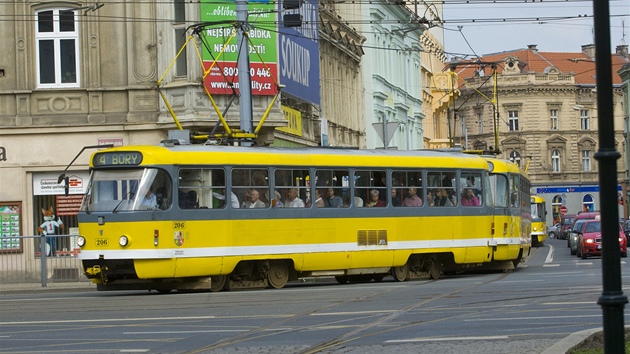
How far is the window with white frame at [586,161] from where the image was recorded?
131625 millimetres

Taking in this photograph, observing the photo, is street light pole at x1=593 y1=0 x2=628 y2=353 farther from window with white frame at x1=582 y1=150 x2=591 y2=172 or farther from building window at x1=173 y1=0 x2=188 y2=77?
window with white frame at x1=582 y1=150 x2=591 y2=172

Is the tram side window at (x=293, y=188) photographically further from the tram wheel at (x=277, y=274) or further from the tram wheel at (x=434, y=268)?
the tram wheel at (x=434, y=268)

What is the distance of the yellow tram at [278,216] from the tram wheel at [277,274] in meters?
0.02

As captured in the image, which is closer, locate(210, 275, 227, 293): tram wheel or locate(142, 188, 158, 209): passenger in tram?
locate(142, 188, 158, 209): passenger in tram

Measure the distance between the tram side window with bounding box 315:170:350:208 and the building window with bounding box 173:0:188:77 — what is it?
8.77 meters

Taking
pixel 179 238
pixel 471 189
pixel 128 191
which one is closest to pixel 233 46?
pixel 471 189

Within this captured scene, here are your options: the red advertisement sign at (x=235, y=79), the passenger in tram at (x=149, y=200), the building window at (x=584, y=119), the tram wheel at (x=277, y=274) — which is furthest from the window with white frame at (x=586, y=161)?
the passenger in tram at (x=149, y=200)

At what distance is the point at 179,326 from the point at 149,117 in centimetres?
1786

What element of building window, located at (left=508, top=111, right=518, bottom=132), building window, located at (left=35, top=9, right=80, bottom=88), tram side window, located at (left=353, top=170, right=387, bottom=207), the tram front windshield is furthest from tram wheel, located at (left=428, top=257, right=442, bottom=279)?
building window, located at (left=508, top=111, right=518, bottom=132)

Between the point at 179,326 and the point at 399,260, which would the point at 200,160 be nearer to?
the point at 399,260

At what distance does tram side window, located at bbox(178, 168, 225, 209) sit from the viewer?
72.9 ft

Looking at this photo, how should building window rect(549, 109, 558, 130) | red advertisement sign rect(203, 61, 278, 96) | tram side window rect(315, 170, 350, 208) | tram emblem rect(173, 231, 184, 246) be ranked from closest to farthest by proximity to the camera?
tram emblem rect(173, 231, 184, 246) < tram side window rect(315, 170, 350, 208) < red advertisement sign rect(203, 61, 278, 96) < building window rect(549, 109, 558, 130)

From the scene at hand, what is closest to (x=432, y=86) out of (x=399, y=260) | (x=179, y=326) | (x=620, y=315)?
(x=399, y=260)

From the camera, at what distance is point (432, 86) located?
81812 millimetres
